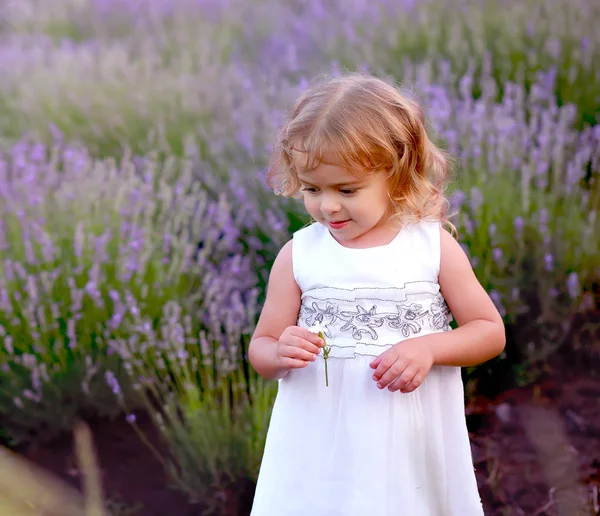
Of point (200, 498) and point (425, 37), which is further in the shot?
point (425, 37)

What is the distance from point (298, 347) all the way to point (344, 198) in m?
0.35

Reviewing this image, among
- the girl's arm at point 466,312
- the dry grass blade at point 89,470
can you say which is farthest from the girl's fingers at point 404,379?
the dry grass blade at point 89,470

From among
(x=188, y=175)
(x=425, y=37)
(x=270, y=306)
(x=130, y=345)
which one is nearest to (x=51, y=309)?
(x=130, y=345)

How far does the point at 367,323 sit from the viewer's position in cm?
193

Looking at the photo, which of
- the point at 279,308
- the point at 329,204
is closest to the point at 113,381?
the point at 279,308

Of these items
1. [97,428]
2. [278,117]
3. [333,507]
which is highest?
[278,117]

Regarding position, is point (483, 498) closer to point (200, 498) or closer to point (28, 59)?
point (200, 498)

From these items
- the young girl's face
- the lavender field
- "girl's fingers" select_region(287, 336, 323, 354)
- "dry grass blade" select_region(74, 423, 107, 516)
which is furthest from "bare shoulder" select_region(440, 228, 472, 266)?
"dry grass blade" select_region(74, 423, 107, 516)

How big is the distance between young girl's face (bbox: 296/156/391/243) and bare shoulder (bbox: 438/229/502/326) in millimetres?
188

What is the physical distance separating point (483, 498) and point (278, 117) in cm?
157

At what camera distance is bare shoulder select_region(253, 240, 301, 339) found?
Answer: 2.01 m

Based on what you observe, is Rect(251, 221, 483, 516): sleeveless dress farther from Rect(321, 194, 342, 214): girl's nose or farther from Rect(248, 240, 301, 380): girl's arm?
Rect(321, 194, 342, 214): girl's nose

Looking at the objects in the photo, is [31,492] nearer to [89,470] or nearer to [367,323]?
[89,470]

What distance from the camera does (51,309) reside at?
9.96 ft
